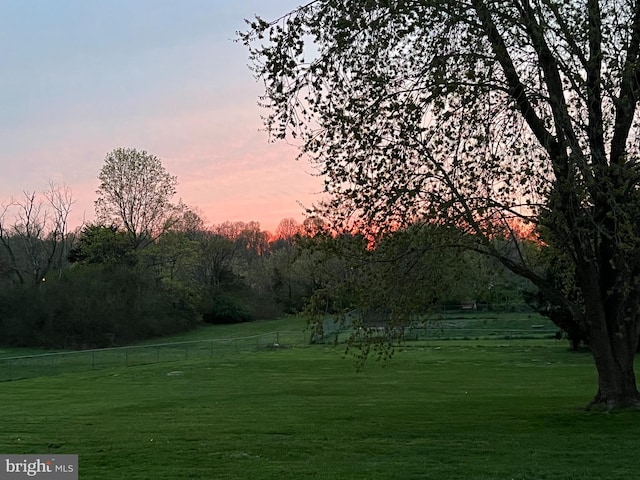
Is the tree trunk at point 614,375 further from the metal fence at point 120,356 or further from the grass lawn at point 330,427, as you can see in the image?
the metal fence at point 120,356

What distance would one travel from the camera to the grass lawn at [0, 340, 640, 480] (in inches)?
324

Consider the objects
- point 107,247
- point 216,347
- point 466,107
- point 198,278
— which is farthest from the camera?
point 198,278

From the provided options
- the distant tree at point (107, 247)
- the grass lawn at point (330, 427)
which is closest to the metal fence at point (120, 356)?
the grass lawn at point (330, 427)

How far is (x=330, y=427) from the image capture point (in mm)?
12188

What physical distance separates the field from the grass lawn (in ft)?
0.11

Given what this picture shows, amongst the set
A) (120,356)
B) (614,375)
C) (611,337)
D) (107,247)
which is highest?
(107,247)

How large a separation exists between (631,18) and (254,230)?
8808 centimetres

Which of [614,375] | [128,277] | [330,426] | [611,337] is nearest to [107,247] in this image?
[128,277]

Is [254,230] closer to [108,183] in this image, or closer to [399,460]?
[108,183]

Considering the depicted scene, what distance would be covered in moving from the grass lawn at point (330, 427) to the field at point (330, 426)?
0.03m

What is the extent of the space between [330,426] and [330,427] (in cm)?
17

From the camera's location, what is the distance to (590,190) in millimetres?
10391

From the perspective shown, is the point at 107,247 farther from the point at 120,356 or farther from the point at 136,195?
the point at 120,356

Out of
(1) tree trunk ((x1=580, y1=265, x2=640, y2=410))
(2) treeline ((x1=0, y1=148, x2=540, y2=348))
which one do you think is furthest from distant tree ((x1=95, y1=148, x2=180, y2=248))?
(1) tree trunk ((x1=580, y1=265, x2=640, y2=410))
